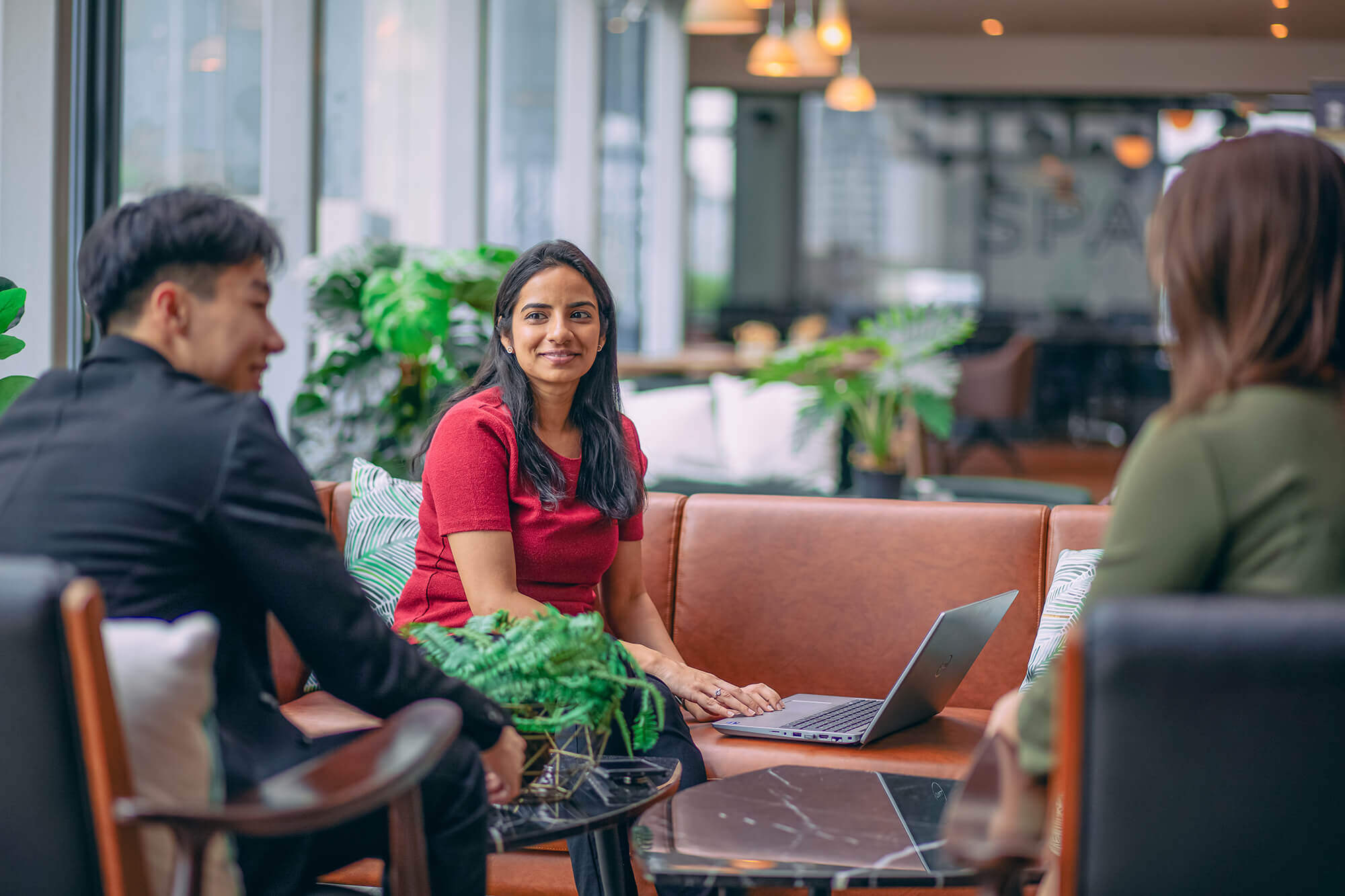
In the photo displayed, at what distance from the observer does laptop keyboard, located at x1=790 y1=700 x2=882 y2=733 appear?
81.4 inches

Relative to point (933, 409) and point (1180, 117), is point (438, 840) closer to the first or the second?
point (933, 409)

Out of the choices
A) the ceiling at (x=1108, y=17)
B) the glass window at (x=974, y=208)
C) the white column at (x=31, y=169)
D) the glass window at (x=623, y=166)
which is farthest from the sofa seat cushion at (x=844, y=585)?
the glass window at (x=974, y=208)

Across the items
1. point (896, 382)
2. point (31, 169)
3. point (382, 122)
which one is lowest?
point (896, 382)

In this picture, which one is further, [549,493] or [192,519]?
[549,493]

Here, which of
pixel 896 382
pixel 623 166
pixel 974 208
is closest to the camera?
pixel 896 382

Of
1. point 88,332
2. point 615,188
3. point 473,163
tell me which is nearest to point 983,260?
point 615,188

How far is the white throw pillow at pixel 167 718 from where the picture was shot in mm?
1120

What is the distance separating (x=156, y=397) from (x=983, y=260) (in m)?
12.0

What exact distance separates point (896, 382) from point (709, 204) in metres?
8.00

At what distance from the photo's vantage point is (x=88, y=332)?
2.82 meters

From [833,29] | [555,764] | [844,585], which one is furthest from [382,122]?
[555,764]

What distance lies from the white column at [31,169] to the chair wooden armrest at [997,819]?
2.22 m

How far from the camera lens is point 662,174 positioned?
393 inches

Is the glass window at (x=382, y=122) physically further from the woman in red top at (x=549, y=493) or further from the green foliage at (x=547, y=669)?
the green foliage at (x=547, y=669)
